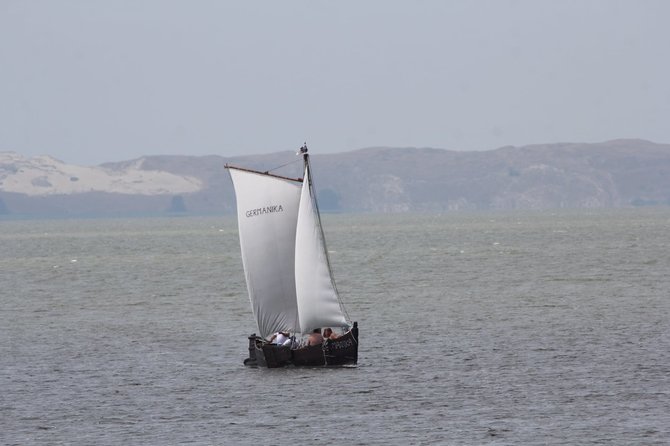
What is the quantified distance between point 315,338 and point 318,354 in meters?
0.75

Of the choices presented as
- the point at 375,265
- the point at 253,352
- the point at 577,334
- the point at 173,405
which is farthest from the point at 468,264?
the point at 173,405

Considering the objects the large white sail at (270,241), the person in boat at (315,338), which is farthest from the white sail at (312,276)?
the large white sail at (270,241)

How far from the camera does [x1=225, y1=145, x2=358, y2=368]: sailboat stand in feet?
178

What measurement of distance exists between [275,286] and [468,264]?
87850 millimetres

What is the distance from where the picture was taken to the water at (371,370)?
42562 mm

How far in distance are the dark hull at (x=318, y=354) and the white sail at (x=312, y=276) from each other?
A: 78 centimetres

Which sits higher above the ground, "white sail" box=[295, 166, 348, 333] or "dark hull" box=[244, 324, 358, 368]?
"white sail" box=[295, 166, 348, 333]

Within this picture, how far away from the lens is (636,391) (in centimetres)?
4828

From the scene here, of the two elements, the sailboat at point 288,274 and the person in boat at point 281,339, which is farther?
the person in boat at point 281,339

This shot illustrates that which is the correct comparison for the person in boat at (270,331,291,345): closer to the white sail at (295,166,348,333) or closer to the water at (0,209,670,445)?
the white sail at (295,166,348,333)

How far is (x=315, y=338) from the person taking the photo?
55.0m

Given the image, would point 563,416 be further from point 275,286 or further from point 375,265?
point 375,265

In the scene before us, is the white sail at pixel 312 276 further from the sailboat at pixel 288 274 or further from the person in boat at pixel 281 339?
the person in boat at pixel 281 339

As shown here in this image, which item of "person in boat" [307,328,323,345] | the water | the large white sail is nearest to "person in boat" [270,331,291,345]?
the large white sail
